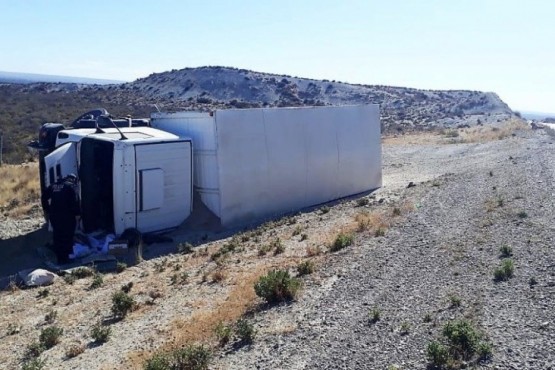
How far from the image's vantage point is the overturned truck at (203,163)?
14156 millimetres

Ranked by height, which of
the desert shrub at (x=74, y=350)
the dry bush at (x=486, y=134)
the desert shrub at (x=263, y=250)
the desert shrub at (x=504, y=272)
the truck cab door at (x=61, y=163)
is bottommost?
the desert shrub at (x=74, y=350)

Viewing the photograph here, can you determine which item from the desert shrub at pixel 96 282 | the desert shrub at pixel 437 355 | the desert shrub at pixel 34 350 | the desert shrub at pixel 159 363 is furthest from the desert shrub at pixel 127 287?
the desert shrub at pixel 437 355

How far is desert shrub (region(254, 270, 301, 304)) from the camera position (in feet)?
28.8

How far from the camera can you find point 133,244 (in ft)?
45.3

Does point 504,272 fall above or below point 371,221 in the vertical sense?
above

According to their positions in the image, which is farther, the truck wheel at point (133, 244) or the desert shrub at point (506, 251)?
the truck wheel at point (133, 244)

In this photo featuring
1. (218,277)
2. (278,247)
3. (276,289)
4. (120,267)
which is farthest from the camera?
(278,247)

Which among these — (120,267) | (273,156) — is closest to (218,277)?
(120,267)

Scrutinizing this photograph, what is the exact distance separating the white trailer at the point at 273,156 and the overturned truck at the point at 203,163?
27 mm

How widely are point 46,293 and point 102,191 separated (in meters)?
3.78

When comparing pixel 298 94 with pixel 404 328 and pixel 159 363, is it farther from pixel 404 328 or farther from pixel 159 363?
pixel 159 363

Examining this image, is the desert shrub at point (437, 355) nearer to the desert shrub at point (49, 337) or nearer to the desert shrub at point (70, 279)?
the desert shrub at point (49, 337)

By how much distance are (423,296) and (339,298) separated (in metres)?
1.15

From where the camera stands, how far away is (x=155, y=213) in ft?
48.3
